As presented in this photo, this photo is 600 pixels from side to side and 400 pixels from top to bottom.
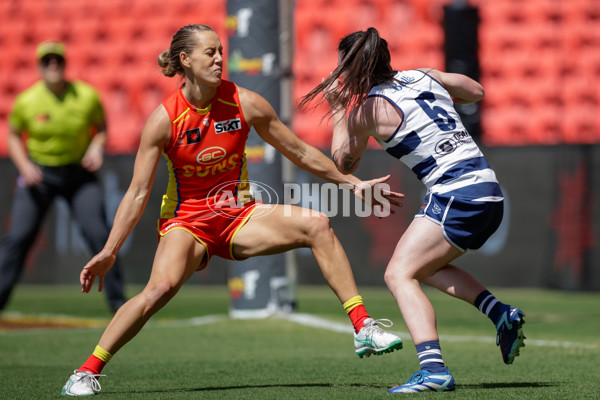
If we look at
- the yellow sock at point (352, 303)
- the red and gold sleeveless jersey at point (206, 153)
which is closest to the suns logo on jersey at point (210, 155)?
the red and gold sleeveless jersey at point (206, 153)

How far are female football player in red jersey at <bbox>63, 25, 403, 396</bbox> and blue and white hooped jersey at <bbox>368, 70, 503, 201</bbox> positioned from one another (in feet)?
1.31

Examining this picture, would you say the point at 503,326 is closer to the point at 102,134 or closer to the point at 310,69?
the point at 102,134

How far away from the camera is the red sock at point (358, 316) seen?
4734mm

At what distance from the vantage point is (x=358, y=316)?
4.78 metres

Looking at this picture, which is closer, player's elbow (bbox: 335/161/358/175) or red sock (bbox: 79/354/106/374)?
red sock (bbox: 79/354/106/374)

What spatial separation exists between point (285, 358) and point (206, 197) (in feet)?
4.56

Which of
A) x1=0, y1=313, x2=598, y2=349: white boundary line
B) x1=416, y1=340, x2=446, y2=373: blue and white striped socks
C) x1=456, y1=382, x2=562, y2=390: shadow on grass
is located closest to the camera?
x1=416, y1=340, x2=446, y2=373: blue and white striped socks

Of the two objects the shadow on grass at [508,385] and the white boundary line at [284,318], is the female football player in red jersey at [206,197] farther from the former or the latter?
the white boundary line at [284,318]

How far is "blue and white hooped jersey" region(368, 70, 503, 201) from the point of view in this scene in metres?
4.50

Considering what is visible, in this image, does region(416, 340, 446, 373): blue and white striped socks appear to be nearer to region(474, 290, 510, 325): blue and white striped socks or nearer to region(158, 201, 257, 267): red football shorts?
region(474, 290, 510, 325): blue and white striped socks

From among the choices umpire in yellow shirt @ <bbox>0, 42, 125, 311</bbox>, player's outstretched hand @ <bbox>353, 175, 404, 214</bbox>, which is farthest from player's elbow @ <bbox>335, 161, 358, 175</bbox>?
umpire in yellow shirt @ <bbox>0, 42, 125, 311</bbox>

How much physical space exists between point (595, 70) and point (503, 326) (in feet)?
30.1

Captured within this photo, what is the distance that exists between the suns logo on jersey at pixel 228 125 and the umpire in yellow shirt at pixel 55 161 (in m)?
3.74

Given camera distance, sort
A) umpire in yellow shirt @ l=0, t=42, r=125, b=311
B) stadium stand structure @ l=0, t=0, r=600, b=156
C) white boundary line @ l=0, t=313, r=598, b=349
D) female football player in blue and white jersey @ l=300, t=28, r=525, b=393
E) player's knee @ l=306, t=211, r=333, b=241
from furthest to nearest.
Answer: stadium stand structure @ l=0, t=0, r=600, b=156
umpire in yellow shirt @ l=0, t=42, r=125, b=311
white boundary line @ l=0, t=313, r=598, b=349
player's knee @ l=306, t=211, r=333, b=241
female football player in blue and white jersey @ l=300, t=28, r=525, b=393
